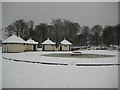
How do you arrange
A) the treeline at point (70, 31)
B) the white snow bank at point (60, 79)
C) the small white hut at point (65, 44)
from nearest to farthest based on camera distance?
the white snow bank at point (60, 79) → the treeline at point (70, 31) → the small white hut at point (65, 44)

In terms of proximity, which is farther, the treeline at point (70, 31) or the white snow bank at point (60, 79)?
the treeline at point (70, 31)

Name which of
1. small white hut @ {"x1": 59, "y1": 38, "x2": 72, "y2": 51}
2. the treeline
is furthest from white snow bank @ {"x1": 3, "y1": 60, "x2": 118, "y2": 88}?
small white hut @ {"x1": 59, "y1": 38, "x2": 72, "y2": 51}

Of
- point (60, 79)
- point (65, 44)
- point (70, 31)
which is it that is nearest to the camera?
point (60, 79)

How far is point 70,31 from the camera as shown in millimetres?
3574

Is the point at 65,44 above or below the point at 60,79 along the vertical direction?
above

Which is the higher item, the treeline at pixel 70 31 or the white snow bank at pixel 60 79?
the treeline at pixel 70 31

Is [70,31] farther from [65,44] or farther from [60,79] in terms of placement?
[60,79]

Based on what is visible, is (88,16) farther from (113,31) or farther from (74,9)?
(113,31)

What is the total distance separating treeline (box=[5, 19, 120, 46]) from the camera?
3385mm

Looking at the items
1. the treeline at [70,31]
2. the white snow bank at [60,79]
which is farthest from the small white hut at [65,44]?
the white snow bank at [60,79]

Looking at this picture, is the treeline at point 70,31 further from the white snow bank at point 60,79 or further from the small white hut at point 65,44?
the white snow bank at point 60,79

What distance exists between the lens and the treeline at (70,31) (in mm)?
3385

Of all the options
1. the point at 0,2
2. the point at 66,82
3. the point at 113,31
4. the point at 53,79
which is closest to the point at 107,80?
the point at 66,82

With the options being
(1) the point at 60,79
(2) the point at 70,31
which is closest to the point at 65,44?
(2) the point at 70,31
